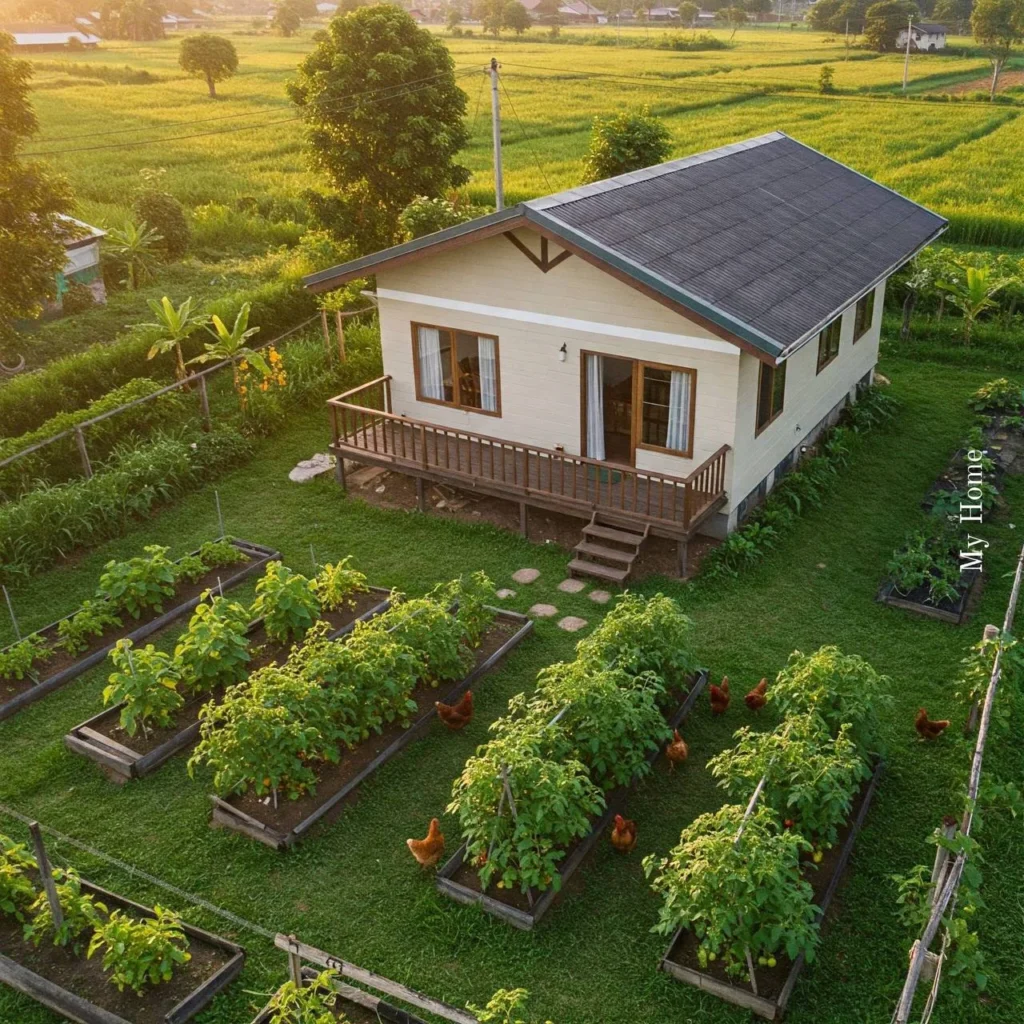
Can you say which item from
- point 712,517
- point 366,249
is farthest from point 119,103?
point 712,517

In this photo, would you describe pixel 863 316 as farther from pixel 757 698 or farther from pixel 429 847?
pixel 429 847

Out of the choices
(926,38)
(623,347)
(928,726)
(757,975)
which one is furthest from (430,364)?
(926,38)

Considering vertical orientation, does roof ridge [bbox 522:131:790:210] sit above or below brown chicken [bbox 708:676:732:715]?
above

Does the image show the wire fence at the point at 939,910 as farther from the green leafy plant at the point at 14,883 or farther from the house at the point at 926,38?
the house at the point at 926,38

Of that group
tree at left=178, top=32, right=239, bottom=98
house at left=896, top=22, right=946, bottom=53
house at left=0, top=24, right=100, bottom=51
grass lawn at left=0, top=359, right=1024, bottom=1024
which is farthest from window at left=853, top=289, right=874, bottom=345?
house at left=0, top=24, right=100, bottom=51

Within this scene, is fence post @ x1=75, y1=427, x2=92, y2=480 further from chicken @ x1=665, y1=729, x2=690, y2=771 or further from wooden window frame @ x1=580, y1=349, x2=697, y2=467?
chicken @ x1=665, y1=729, x2=690, y2=771

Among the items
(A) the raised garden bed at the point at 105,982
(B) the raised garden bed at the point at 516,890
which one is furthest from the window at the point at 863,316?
(A) the raised garden bed at the point at 105,982

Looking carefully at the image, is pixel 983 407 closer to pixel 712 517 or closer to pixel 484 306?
pixel 712 517
